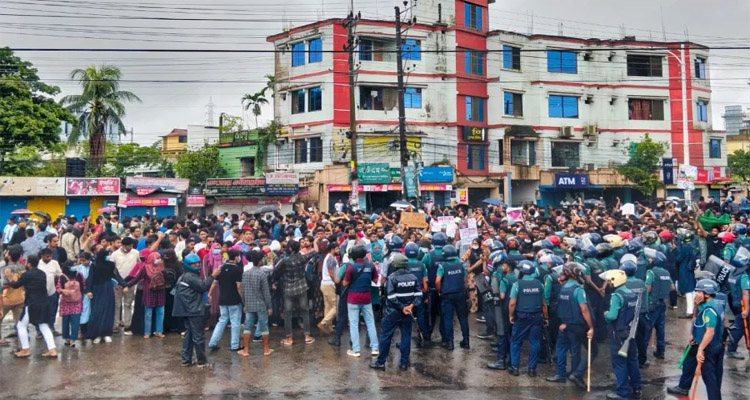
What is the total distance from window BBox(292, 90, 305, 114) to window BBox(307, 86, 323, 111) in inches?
21.7

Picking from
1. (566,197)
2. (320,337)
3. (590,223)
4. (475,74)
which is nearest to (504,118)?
(475,74)

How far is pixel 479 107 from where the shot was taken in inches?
1574

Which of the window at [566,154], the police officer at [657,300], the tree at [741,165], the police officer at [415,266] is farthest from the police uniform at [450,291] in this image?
the tree at [741,165]

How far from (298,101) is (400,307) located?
2980 centimetres

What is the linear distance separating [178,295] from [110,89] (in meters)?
35.3

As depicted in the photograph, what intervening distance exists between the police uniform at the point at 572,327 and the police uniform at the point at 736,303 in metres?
2.71

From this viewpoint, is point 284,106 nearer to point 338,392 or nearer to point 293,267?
point 293,267

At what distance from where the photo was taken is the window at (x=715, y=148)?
4453cm

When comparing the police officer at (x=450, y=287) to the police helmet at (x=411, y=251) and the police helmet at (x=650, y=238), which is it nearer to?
the police helmet at (x=411, y=251)

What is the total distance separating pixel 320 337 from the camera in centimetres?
1140

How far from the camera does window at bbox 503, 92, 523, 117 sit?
4069 cm

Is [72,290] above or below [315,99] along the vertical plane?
below

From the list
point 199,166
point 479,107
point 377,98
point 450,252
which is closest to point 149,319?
point 450,252

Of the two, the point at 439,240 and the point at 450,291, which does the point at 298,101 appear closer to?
the point at 439,240
